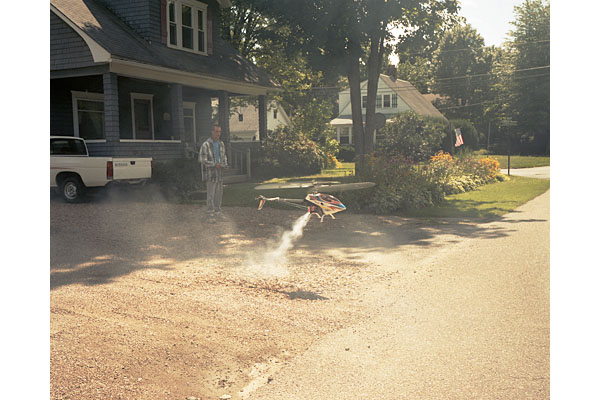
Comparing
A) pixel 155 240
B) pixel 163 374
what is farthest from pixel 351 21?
pixel 163 374

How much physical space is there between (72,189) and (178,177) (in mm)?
2967

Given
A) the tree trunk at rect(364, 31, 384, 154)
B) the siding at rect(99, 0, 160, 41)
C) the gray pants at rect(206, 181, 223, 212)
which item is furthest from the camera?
the siding at rect(99, 0, 160, 41)

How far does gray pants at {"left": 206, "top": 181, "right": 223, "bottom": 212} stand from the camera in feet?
36.7

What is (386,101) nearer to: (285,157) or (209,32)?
(285,157)

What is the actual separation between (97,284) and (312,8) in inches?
413

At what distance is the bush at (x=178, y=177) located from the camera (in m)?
14.5

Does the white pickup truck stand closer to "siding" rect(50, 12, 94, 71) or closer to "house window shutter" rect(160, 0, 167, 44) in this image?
"siding" rect(50, 12, 94, 71)

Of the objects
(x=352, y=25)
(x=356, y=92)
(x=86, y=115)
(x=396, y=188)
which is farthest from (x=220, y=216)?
(x=86, y=115)

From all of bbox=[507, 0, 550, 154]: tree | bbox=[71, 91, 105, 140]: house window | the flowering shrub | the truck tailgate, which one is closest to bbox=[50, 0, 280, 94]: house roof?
bbox=[71, 91, 105, 140]: house window

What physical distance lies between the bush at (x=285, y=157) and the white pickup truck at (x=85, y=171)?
744cm

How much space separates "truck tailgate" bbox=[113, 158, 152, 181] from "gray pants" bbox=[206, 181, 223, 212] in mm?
2124

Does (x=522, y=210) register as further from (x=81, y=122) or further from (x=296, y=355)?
(x=81, y=122)

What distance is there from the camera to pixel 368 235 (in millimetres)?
10336

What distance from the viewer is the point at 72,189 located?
12.8 meters
